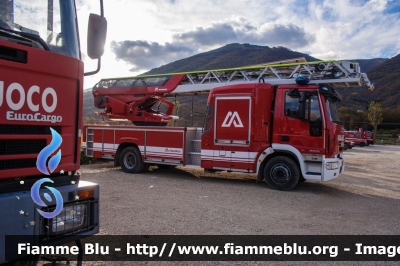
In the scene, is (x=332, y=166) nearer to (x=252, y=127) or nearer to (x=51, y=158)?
(x=252, y=127)

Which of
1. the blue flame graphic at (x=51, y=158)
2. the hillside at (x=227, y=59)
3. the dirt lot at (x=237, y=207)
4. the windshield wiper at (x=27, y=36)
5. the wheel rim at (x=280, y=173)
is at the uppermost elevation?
the hillside at (x=227, y=59)

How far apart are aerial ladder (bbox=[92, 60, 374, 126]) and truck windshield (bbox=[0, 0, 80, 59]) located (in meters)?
6.71

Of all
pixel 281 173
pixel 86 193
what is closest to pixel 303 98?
pixel 281 173

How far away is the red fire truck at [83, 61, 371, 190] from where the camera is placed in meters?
8.54

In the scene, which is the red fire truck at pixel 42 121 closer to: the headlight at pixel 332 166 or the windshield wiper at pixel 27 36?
the windshield wiper at pixel 27 36

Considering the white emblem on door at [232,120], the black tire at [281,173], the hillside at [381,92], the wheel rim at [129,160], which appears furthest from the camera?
the hillside at [381,92]

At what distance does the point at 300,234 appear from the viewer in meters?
5.28

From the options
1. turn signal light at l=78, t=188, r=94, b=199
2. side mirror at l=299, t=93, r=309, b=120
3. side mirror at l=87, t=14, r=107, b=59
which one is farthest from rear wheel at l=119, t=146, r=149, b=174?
turn signal light at l=78, t=188, r=94, b=199

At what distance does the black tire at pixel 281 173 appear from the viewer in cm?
867

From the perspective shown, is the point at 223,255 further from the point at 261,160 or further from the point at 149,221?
the point at 261,160

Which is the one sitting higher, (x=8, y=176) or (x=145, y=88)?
(x=145, y=88)

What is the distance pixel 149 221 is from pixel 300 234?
8.00 feet

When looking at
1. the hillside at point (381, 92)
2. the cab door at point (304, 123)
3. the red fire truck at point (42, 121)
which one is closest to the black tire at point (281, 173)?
the cab door at point (304, 123)

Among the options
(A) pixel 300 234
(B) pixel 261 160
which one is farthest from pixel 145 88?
(A) pixel 300 234
